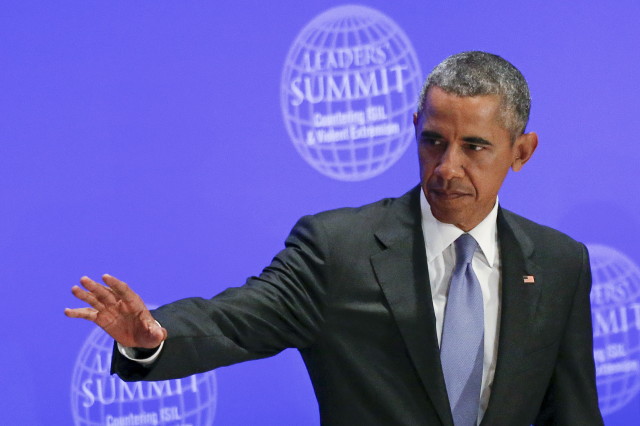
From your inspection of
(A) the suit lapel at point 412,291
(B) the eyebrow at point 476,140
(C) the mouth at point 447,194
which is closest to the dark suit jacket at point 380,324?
(A) the suit lapel at point 412,291

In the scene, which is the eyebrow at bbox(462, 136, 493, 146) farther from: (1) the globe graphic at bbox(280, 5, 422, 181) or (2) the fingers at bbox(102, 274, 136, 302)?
(1) the globe graphic at bbox(280, 5, 422, 181)

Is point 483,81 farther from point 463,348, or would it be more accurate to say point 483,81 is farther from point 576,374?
point 576,374

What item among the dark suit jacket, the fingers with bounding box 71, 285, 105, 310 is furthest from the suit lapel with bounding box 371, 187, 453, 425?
the fingers with bounding box 71, 285, 105, 310

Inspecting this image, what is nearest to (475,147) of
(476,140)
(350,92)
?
(476,140)

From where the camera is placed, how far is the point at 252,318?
1.89m

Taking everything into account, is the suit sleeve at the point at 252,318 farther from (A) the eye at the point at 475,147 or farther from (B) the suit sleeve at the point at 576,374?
(B) the suit sleeve at the point at 576,374

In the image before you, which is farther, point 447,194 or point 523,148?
point 523,148

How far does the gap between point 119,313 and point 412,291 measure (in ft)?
2.01

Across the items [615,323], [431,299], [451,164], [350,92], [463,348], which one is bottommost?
[615,323]

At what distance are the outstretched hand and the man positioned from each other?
0.58ft

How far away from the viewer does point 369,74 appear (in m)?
2.88

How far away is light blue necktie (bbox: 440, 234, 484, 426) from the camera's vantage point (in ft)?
6.35

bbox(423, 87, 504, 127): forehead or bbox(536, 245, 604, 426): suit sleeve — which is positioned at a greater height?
bbox(423, 87, 504, 127): forehead

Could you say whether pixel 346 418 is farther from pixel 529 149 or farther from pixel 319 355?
pixel 529 149
